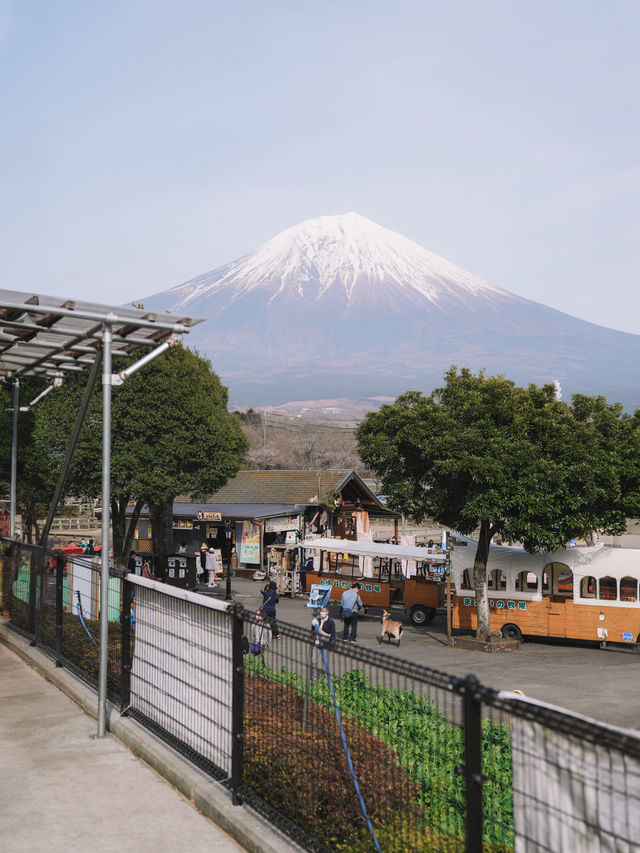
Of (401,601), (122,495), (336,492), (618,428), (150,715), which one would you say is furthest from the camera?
(336,492)

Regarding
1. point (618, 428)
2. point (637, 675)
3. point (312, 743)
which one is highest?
point (618, 428)

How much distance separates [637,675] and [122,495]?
799 inches

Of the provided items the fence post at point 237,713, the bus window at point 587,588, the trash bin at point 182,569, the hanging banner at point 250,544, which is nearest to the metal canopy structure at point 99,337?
the fence post at point 237,713

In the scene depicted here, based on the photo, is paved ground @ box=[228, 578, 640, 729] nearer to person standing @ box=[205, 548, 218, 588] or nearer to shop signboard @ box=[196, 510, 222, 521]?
person standing @ box=[205, 548, 218, 588]

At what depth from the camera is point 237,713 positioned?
264 inches

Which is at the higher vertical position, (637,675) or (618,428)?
(618,428)

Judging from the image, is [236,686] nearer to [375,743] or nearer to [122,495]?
[375,743]

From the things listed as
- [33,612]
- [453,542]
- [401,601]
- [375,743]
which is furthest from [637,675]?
[375,743]

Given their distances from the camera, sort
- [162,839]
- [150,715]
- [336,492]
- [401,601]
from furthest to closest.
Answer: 1. [336,492]
2. [401,601]
3. [150,715]
4. [162,839]

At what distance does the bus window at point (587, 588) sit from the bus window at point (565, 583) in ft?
1.48

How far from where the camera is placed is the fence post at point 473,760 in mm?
4301

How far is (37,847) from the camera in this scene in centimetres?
611

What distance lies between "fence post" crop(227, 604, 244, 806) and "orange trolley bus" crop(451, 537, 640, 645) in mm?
19899

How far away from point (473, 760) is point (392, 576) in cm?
2876
